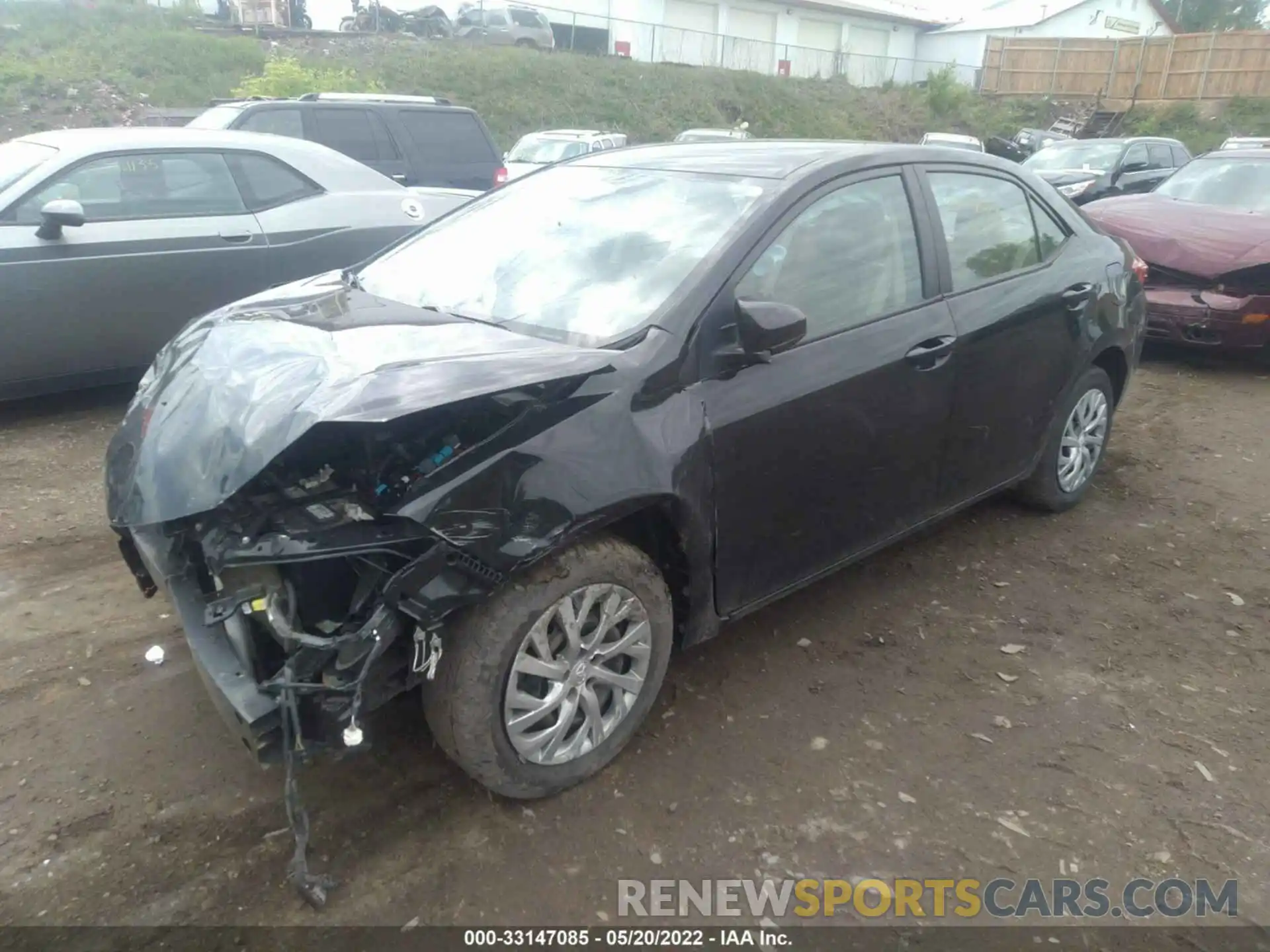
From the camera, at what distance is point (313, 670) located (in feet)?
7.23

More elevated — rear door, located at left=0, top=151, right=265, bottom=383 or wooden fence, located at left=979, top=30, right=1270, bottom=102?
wooden fence, located at left=979, top=30, right=1270, bottom=102

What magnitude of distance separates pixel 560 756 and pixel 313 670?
0.80 meters

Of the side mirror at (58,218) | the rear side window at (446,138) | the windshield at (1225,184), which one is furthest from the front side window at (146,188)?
the windshield at (1225,184)

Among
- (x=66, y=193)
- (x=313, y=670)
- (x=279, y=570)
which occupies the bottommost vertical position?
(x=313, y=670)

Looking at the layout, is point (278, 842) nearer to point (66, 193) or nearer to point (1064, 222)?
point (1064, 222)

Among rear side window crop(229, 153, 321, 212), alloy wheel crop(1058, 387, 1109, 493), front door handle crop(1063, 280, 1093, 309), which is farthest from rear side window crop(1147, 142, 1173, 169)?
rear side window crop(229, 153, 321, 212)

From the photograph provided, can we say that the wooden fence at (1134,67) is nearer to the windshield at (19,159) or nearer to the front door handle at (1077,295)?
the front door handle at (1077,295)

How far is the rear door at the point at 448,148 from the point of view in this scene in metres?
9.43

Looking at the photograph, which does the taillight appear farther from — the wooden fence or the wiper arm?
the wooden fence

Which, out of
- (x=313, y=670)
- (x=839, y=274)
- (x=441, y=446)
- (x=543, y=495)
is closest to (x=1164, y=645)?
(x=839, y=274)

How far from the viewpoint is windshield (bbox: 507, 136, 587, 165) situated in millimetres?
14531

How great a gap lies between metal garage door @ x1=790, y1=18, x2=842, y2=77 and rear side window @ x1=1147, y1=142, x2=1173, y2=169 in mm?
25682

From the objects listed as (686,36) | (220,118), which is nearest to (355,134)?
(220,118)

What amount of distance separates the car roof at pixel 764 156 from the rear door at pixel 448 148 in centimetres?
605
